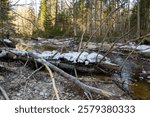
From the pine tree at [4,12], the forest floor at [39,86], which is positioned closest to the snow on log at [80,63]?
the forest floor at [39,86]

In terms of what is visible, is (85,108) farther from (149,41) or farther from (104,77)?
(149,41)

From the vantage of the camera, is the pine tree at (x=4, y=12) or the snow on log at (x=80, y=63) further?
the snow on log at (x=80, y=63)

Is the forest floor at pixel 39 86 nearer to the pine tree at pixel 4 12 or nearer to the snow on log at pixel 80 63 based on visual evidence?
the snow on log at pixel 80 63

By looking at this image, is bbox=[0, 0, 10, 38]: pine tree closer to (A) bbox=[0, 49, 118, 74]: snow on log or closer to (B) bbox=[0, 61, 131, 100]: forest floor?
(A) bbox=[0, 49, 118, 74]: snow on log

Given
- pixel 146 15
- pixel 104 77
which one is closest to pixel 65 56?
pixel 104 77

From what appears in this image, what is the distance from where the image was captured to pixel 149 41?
1970 centimetres

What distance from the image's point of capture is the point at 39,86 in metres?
6.97

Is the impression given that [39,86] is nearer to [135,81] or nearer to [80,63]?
[80,63]

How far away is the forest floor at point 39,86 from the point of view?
6.27 metres

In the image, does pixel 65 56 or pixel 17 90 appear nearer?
pixel 17 90

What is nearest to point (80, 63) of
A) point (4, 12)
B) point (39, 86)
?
point (39, 86)

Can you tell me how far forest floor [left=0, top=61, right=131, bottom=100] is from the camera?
6266mm

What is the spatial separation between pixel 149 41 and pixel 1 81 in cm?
1463

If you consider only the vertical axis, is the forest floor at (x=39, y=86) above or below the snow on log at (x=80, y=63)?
below
